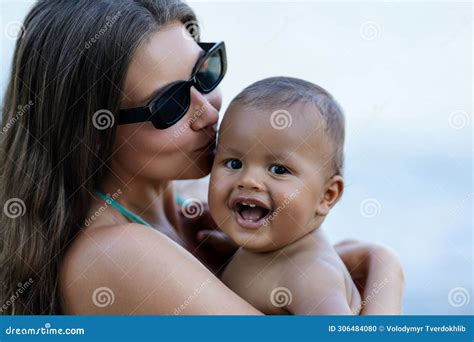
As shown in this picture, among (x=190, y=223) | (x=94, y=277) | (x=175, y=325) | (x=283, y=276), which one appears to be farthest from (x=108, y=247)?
(x=190, y=223)

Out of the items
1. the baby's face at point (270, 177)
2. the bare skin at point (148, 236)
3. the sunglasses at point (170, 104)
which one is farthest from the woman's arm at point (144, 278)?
the sunglasses at point (170, 104)

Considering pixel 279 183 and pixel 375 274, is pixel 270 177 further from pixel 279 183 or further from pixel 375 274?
pixel 375 274

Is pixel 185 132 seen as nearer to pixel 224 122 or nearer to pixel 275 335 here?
pixel 224 122

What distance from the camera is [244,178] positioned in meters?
2.09

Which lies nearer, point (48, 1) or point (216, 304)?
point (216, 304)

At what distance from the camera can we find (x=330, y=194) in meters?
2.21

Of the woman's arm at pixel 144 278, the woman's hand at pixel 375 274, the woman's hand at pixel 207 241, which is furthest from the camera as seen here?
the woman's hand at pixel 207 241

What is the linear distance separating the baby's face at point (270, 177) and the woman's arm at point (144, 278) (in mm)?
229

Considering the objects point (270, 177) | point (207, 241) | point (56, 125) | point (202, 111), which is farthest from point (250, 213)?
point (56, 125)

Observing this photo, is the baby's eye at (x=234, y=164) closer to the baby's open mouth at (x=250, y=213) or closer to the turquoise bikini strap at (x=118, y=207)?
the baby's open mouth at (x=250, y=213)

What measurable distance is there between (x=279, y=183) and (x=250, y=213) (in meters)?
0.13

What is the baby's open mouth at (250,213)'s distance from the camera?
2113 millimetres

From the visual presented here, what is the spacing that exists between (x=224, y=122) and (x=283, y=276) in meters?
0.52

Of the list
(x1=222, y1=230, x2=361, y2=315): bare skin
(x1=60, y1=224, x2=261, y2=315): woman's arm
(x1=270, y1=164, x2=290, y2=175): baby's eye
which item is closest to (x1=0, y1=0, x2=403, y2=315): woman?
(x1=60, y1=224, x2=261, y2=315): woman's arm
